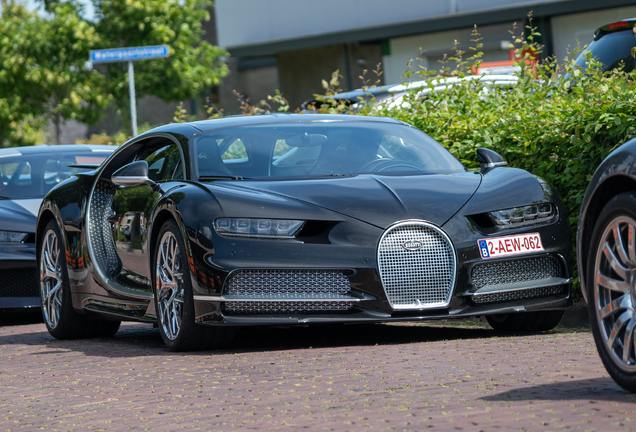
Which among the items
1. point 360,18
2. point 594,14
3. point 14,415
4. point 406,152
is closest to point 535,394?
point 14,415

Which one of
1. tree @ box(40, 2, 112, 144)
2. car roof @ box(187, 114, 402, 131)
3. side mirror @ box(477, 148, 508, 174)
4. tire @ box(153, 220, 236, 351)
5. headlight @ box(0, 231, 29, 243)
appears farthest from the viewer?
tree @ box(40, 2, 112, 144)

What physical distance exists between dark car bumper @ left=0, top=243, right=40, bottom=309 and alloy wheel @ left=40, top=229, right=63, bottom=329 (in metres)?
0.79

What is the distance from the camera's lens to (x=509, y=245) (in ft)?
19.6

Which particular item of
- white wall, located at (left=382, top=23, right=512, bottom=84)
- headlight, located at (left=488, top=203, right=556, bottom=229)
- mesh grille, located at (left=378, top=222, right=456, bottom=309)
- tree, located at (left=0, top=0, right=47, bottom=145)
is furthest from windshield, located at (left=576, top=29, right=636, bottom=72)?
tree, located at (left=0, top=0, right=47, bottom=145)

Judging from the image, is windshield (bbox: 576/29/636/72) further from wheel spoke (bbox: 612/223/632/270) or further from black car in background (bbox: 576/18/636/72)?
wheel spoke (bbox: 612/223/632/270)

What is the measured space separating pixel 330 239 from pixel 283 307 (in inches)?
17.7

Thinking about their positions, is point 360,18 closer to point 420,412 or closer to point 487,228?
point 487,228

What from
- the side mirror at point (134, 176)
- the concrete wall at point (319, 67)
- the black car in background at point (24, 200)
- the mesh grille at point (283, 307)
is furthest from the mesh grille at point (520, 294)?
the concrete wall at point (319, 67)

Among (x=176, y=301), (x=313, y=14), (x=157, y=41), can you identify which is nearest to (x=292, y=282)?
(x=176, y=301)

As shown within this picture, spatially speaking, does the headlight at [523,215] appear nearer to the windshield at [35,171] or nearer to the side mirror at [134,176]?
the side mirror at [134,176]

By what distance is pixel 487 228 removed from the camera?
237 inches

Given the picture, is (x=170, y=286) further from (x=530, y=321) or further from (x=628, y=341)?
(x=628, y=341)

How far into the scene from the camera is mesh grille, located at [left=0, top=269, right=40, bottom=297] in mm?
9008

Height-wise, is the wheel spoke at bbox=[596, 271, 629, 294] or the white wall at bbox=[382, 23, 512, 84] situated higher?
the white wall at bbox=[382, 23, 512, 84]
